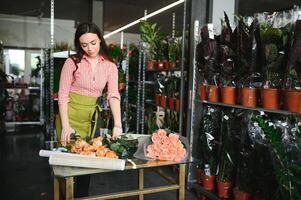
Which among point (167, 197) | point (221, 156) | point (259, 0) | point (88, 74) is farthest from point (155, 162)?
point (259, 0)

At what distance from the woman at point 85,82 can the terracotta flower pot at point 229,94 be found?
967 millimetres

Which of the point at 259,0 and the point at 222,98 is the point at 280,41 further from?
the point at 259,0

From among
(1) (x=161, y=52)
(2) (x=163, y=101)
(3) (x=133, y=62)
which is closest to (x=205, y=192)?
(2) (x=163, y=101)

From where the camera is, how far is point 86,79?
206cm

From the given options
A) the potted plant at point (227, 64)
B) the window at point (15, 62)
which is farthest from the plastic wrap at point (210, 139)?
the window at point (15, 62)

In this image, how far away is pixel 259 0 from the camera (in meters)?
7.07

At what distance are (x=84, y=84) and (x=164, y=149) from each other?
0.74 metres

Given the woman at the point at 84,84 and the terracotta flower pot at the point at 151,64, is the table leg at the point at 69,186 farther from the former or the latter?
the terracotta flower pot at the point at 151,64

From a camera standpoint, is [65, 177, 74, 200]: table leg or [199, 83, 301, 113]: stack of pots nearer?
[65, 177, 74, 200]: table leg

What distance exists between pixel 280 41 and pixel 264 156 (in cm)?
81

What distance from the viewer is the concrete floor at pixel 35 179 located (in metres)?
3.05

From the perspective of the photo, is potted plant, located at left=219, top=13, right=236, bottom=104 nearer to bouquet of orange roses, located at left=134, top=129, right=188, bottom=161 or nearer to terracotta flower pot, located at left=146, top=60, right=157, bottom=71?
bouquet of orange roses, located at left=134, top=129, right=188, bottom=161

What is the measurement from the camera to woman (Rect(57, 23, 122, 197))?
6.44 feet

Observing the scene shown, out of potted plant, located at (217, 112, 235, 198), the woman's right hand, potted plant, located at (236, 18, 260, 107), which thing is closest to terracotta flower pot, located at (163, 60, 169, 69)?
potted plant, located at (217, 112, 235, 198)
